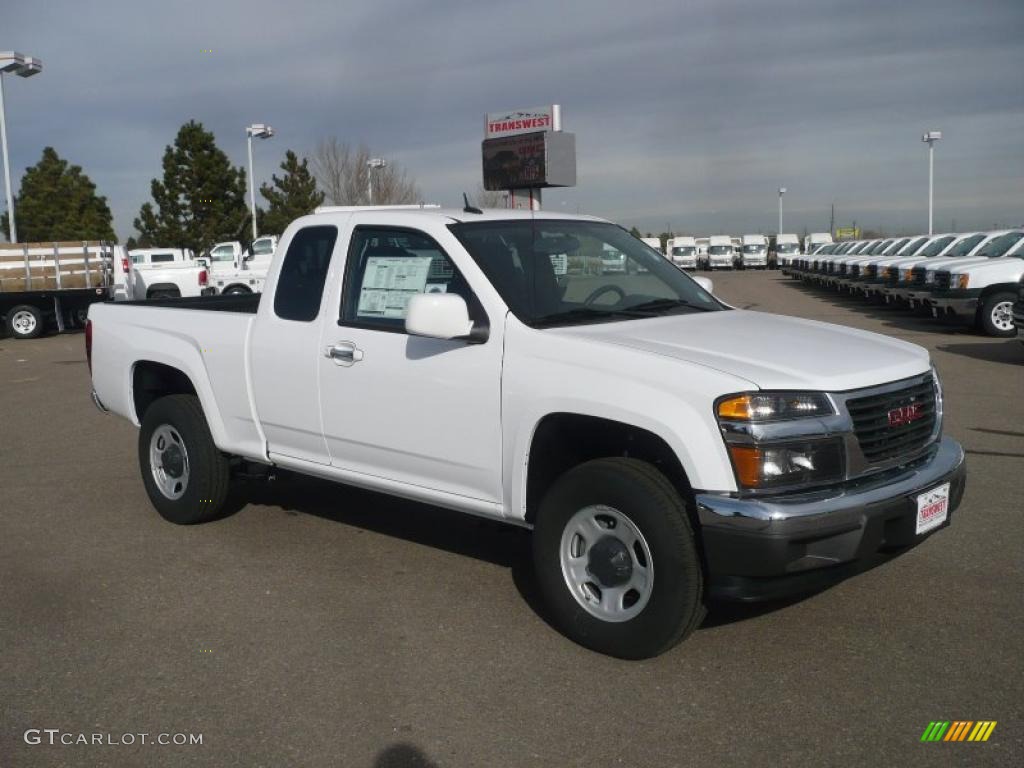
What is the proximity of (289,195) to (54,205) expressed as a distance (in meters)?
11.2

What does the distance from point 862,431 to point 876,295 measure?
78.7 ft

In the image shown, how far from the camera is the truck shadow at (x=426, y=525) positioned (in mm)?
4844

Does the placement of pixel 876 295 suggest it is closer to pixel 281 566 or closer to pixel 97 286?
pixel 97 286

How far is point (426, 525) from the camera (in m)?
6.39

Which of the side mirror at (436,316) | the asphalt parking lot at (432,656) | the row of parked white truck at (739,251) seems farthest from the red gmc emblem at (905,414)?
the row of parked white truck at (739,251)

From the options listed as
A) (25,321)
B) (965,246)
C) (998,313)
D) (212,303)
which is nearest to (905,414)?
(212,303)

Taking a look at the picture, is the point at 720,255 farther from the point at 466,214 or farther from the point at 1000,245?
the point at 466,214

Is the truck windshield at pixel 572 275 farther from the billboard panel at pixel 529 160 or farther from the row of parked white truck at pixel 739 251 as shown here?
the row of parked white truck at pixel 739 251

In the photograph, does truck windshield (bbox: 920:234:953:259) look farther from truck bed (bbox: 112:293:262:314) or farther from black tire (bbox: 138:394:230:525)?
black tire (bbox: 138:394:230:525)

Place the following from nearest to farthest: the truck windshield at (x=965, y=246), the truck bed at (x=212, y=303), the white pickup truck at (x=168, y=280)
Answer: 1. the truck bed at (x=212, y=303)
2. the truck windshield at (x=965, y=246)
3. the white pickup truck at (x=168, y=280)

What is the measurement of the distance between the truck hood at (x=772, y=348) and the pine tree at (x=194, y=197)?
4387cm

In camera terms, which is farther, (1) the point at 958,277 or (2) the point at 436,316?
(1) the point at 958,277

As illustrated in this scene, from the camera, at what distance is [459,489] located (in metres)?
4.81

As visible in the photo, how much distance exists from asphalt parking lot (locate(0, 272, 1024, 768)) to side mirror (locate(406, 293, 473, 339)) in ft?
4.48
